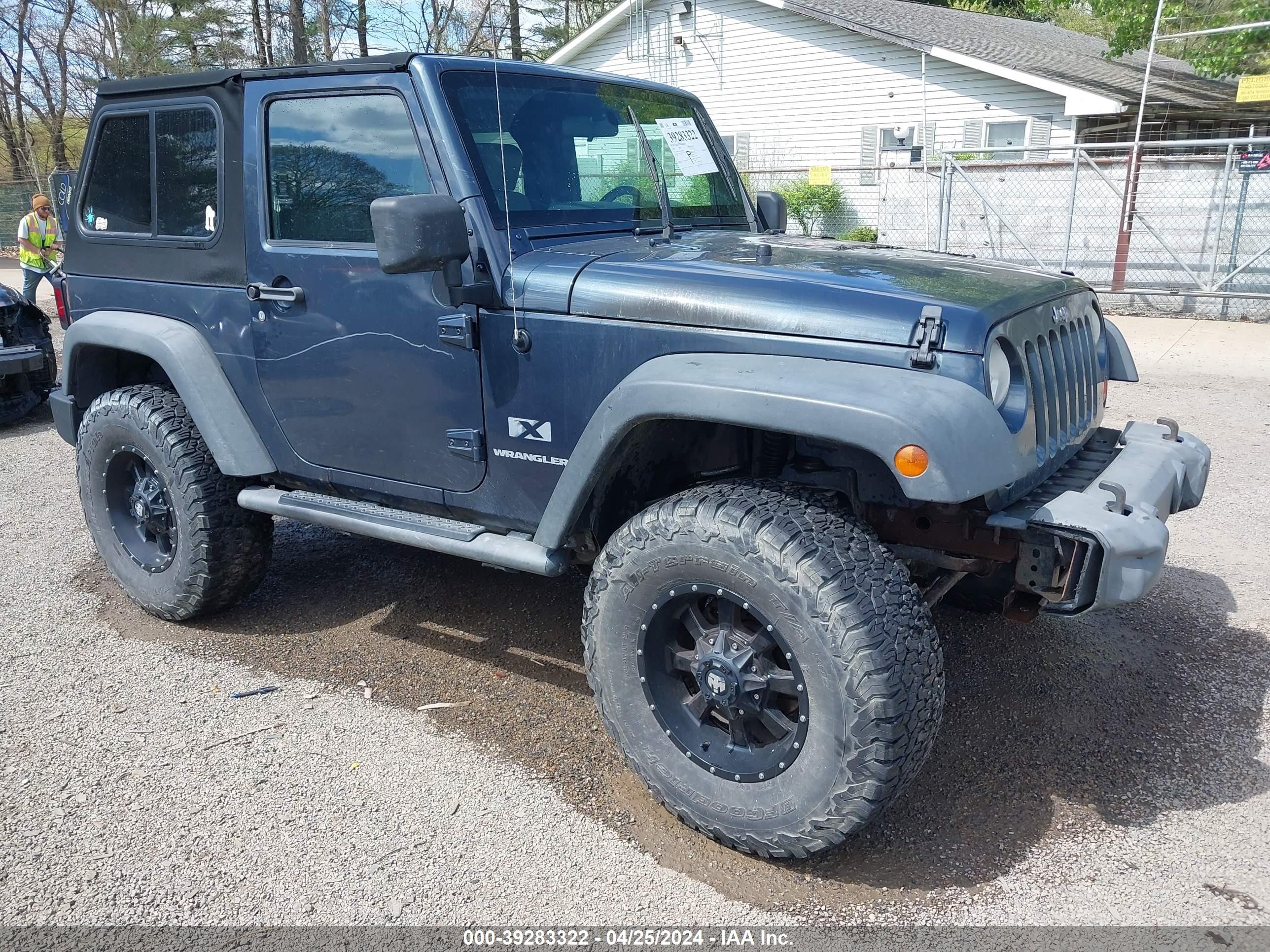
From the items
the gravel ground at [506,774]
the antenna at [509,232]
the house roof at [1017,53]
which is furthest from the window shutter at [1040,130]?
the antenna at [509,232]

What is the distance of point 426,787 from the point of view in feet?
10.3

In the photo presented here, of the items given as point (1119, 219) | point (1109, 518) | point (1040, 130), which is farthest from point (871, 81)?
point (1109, 518)

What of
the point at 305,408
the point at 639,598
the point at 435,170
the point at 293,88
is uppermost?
the point at 293,88

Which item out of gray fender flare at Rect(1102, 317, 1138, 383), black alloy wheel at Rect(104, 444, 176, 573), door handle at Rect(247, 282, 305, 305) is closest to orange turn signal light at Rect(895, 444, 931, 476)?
gray fender flare at Rect(1102, 317, 1138, 383)

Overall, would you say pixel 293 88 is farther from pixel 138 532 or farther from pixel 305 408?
→ pixel 138 532

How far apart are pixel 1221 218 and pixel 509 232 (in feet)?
36.3

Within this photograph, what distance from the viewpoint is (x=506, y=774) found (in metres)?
3.22

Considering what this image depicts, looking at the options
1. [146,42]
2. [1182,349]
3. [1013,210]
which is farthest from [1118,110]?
[146,42]

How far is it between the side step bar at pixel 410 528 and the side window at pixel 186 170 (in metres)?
1.07

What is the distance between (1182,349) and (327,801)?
9789mm

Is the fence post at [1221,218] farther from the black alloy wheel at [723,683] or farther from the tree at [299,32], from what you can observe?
the tree at [299,32]

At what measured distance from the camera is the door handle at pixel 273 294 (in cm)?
356

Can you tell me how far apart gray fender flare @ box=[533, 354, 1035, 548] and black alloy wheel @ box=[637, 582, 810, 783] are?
491mm

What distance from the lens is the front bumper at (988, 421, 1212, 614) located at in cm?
251
